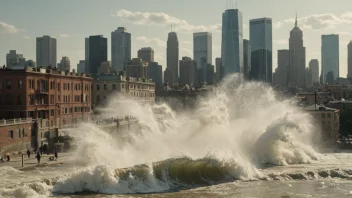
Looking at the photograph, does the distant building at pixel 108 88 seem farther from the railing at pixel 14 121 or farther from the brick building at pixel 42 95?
the railing at pixel 14 121

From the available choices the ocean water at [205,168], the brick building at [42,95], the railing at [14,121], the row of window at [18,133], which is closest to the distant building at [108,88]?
the brick building at [42,95]

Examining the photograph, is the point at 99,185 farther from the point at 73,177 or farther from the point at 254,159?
the point at 254,159

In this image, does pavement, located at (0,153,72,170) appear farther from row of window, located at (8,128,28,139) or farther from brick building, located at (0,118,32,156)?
row of window, located at (8,128,28,139)

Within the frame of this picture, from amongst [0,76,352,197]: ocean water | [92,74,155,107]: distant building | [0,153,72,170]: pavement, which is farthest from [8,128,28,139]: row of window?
[92,74,155,107]: distant building

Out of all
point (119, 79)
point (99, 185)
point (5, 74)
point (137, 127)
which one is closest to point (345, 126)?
point (119, 79)

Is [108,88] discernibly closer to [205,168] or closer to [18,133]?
[18,133]

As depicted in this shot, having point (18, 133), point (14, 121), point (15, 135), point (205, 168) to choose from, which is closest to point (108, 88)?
point (18, 133)
